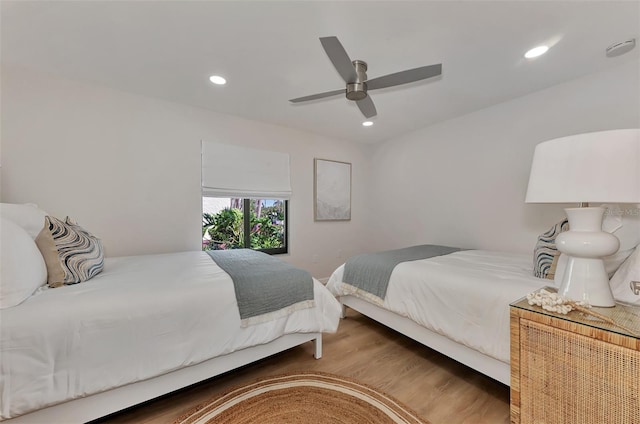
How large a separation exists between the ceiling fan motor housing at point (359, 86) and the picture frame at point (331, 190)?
80.1 inches

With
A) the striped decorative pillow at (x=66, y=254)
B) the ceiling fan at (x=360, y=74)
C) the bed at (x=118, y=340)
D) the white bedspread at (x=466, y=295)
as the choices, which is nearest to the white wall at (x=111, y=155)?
the striped decorative pillow at (x=66, y=254)

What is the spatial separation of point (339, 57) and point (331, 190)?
2601 mm

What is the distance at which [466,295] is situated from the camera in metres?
1.61

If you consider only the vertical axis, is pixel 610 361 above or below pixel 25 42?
below

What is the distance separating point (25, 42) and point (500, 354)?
151 inches

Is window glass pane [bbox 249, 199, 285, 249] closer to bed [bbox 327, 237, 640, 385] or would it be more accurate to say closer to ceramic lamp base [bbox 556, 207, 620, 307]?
bed [bbox 327, 237, 640, 385]

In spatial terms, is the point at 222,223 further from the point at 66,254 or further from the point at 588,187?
the point at 588,187

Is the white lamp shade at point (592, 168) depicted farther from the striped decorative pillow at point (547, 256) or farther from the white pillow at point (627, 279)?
the striped decorative pillow at point (547, 256)

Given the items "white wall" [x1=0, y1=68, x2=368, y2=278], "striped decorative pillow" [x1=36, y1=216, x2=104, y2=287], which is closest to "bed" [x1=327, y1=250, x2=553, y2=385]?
"striped decorative pillow" [x1=36, y1=216, x2=104, y2=287]

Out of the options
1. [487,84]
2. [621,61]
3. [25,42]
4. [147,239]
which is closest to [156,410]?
[147,239]

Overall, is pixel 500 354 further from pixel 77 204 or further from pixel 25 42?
pixel 25 42

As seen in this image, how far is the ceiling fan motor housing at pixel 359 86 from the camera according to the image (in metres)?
1.75

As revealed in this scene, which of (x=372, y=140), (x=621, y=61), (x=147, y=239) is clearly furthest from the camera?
(x=372, y=140)

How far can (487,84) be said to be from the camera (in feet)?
7.86
